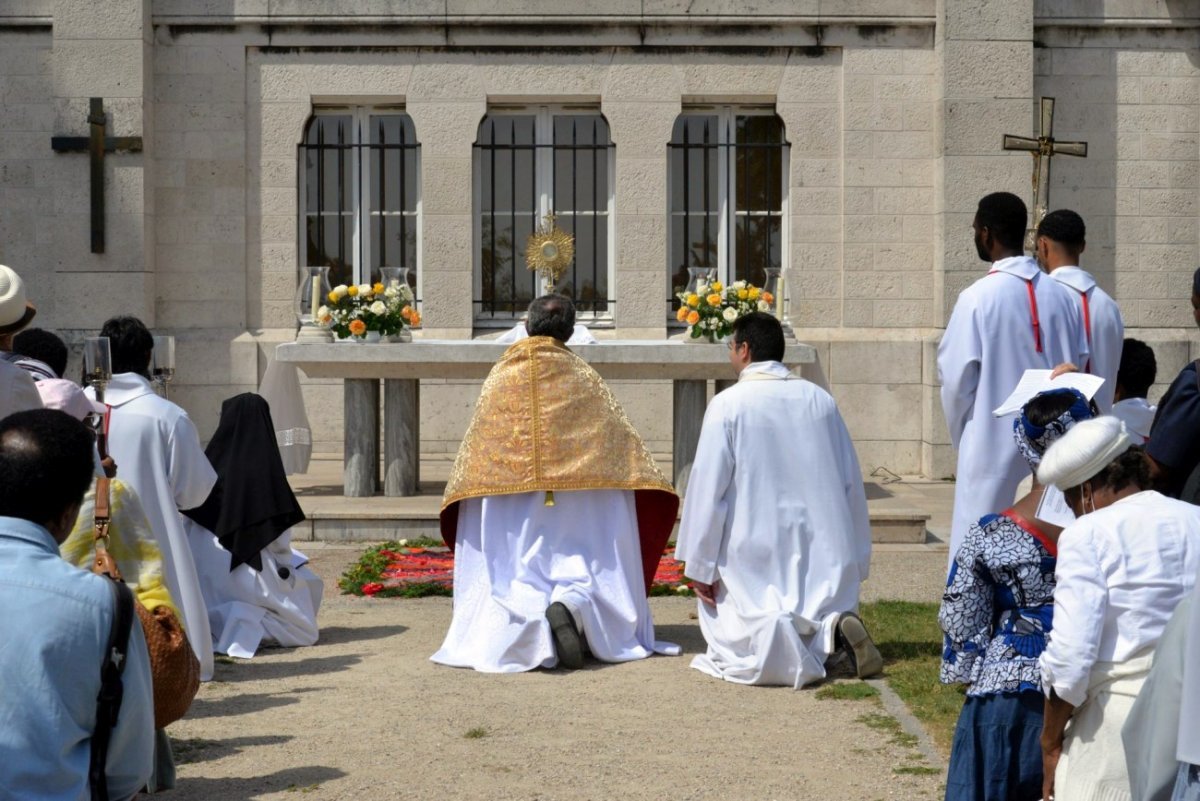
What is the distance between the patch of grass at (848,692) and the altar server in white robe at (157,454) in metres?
2.60

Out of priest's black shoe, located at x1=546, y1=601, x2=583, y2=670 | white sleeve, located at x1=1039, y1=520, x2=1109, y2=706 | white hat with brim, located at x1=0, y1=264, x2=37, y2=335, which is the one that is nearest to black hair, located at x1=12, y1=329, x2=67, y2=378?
white hat with brim, located at x1=0, y1=264, x2=37, y2=335

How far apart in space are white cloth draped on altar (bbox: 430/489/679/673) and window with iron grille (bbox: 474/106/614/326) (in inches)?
320

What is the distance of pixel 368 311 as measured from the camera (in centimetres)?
1330

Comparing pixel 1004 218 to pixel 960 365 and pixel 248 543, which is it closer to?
pixel 960 365

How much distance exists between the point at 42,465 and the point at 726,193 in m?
13.5

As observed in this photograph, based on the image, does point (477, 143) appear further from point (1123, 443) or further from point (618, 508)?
point (1123, 443)

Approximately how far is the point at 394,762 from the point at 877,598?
4137 mm

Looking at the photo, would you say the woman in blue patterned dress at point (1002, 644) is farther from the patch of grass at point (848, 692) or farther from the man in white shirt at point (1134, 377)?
the man in white shirt at point (1134, 377)

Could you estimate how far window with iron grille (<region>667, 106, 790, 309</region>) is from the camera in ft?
53.6

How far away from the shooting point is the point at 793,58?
15.9 meters

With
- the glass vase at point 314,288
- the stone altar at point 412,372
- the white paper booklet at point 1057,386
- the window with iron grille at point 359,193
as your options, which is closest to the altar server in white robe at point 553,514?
the white paper booklet at point 1057,386

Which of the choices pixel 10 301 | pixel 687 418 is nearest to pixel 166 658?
pixel 10 301

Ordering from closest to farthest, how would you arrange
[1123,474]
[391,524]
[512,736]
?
[1123,474]
[512,736]
[391,524]

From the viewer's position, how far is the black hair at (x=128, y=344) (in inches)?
276
